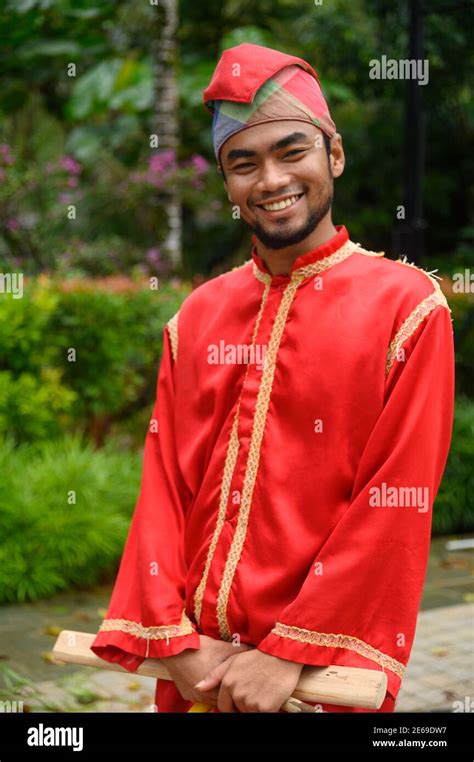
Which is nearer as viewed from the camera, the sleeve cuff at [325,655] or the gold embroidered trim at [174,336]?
the sleeve cuff at [325,655]

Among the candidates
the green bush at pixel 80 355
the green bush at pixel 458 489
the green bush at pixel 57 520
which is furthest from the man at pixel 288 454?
the green bush at pixel 458 489

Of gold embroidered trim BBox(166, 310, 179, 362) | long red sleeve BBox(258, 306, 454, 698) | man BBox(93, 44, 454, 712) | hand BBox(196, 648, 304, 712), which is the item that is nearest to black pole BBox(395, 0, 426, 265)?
gold embroidered trim BBox(166, 310, 179, 362)

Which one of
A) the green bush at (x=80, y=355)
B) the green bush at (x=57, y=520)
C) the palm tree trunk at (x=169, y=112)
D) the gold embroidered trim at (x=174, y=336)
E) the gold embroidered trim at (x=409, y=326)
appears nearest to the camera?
the gold embroidered trim at (x=409, y=326)

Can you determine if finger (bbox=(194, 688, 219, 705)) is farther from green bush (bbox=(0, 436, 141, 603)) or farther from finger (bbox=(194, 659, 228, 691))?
green bush (bbox=(0, 436, 141, 603))

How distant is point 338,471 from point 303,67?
0.97 metres

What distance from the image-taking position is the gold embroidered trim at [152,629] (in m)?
2.27

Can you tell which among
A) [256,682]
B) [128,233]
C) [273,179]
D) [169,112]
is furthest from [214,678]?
[128,233]

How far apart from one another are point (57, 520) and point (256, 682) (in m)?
4.25

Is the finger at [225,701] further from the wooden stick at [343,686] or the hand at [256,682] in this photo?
the wooden stick at [343,686]

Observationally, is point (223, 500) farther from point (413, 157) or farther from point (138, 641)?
point (413, 157)

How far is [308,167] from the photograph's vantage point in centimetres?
227

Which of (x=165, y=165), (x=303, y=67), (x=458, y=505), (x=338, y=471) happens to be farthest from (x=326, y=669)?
(x=165, y=165)

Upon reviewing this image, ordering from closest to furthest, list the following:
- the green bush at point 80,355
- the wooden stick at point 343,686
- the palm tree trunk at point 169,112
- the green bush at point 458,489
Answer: the wooden stick at point 343,686 → the green bush at point 80,355 → the green bush at point 458,489 → the palm tree trunk at point 169,112

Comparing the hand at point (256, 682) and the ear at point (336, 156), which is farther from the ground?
the ear at point (336, 156)
